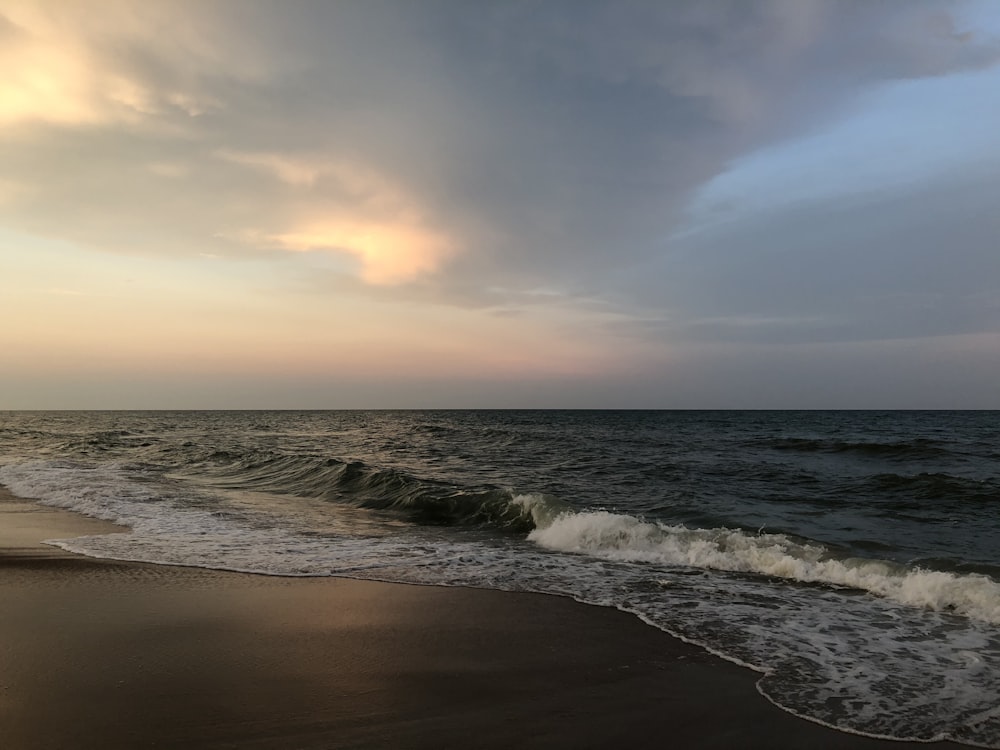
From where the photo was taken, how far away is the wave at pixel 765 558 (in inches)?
274

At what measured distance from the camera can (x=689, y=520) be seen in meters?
12.2

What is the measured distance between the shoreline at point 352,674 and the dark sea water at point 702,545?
635 mm

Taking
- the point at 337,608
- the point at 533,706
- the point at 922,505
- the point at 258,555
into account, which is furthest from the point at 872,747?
the point at 922,505

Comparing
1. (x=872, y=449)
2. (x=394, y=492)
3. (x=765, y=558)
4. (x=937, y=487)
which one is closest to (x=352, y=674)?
(x=765, y=558)

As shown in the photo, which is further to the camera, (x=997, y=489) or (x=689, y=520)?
(x=997, y=489)

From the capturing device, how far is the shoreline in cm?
379

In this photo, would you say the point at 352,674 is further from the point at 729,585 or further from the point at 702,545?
the point at 702,545

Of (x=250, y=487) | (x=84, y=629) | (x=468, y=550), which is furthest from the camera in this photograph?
(x=250, y=487)

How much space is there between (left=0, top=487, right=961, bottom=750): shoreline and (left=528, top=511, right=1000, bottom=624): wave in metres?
3.19

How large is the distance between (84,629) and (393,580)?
129 inches

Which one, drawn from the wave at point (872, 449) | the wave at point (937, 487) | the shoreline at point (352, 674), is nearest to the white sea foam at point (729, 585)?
the shoreline at point (352, 674)

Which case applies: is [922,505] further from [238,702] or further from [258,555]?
[238,702]

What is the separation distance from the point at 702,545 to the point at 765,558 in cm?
103

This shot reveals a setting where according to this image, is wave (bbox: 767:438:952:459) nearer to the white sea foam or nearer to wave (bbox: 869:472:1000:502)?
wave (bbox: 869:472:1000:502)
